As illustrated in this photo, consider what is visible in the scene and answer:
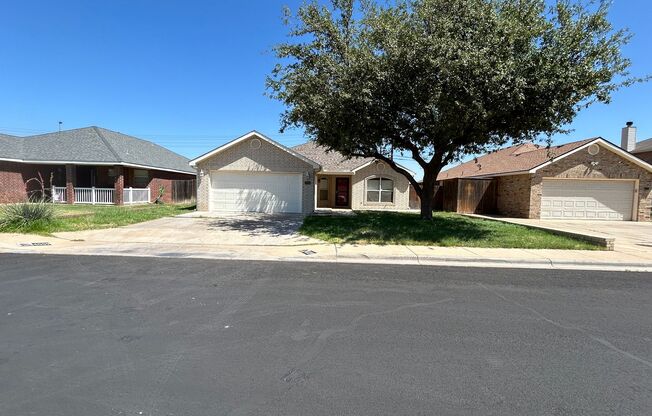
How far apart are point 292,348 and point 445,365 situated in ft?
5.12

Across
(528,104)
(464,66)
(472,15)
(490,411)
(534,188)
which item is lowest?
(490,411)

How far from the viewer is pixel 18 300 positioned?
5.14 metres

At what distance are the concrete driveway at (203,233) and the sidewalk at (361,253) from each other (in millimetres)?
463

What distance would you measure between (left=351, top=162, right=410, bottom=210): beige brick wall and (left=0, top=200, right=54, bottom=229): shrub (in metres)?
16.8

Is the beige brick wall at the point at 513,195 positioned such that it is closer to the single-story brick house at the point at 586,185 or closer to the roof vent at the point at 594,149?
the single-story brick house at the point at 586,185

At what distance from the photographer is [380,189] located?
80.5 ft

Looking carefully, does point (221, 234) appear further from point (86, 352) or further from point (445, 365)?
point (445, 365)

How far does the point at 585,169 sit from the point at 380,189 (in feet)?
38.6

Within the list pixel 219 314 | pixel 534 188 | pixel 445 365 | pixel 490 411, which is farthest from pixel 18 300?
pixel 534 188

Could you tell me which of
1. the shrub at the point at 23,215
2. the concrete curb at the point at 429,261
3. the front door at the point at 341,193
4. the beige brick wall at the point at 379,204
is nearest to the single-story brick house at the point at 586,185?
the beige brick wall at the point at 379,204

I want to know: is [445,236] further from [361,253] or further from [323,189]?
[323,189]

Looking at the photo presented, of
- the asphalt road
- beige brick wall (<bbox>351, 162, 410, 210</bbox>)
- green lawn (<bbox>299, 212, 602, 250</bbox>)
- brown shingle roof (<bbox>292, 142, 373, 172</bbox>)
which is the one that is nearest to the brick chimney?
beige brick wall (<bbox>351, 162, 410, 210</bbox>)

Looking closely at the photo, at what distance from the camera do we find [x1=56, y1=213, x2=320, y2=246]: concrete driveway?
34.8ft

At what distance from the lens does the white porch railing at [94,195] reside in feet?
72.8
